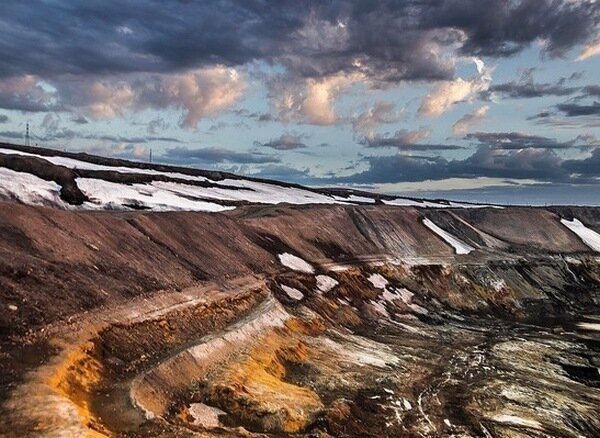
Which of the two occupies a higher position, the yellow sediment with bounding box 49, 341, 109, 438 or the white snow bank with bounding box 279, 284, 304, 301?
the yellow sediment with bounding box 49, 341, 109, 438

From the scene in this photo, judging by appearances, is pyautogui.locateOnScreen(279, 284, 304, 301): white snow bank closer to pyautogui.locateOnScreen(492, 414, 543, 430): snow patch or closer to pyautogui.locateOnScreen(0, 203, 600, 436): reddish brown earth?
pyautogui.locateOnScreen(0, 203, 600, 436): reddish brown earth

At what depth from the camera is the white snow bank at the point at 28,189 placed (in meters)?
58.4

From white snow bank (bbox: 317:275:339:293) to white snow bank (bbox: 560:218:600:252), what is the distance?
66.3 meters

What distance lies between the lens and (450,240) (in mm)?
82500

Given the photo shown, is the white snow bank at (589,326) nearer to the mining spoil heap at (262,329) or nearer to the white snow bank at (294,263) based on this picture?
the mining spoil heap at (262,329)

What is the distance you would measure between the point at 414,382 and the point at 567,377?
11.8m

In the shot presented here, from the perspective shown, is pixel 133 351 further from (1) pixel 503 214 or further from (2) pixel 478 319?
(1) pixel 503 214

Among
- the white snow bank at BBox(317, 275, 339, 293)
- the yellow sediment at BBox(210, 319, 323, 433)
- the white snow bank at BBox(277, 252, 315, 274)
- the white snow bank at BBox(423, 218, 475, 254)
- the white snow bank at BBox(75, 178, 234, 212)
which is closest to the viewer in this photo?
the yellow sediment at BBox(210, 319, 323, 433)

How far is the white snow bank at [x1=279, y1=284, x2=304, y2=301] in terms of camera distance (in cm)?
4666

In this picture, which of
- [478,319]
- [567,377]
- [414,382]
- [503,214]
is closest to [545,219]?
[503,214]

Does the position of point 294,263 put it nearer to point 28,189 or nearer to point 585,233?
point 28,189

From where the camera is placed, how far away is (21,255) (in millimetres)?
30766

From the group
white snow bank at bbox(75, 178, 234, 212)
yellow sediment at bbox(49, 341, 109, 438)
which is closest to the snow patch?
yellow sediment at bbox(49, 341, 109, 438)

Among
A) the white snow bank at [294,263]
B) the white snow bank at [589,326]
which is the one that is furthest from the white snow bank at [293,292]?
the white snow bank at [589,326]
